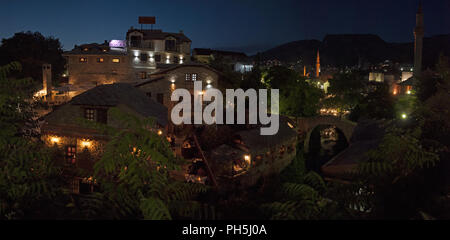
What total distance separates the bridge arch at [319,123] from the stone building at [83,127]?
2513 centimetres

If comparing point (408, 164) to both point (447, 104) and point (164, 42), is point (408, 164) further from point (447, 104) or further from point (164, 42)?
point (164, 42)

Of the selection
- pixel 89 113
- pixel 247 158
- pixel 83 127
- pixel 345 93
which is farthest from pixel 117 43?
pixel 345 93

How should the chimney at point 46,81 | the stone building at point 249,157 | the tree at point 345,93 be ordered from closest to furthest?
the stone building at point 249,157, the chimney at point 46,81, the tree at point 345,93

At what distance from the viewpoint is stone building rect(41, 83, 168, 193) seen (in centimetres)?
2033

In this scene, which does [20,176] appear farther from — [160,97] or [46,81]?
[46,81]

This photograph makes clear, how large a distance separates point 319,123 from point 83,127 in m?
31.6

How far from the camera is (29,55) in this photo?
52.7 m

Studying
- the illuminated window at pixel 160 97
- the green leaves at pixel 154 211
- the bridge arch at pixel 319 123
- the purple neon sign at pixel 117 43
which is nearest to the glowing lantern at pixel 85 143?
the illuminated window at pixel 160 97

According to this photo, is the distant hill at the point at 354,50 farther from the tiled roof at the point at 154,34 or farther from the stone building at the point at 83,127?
the stone building at the point at 83,127

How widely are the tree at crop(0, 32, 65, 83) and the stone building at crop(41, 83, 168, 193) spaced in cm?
3231

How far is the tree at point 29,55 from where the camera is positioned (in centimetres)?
4834

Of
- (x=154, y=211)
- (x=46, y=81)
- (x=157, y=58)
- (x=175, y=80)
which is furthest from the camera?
(x=157, y=58)

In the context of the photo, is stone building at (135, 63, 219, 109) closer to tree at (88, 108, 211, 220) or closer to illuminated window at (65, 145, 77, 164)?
illuminated window at (65, 145, 77, 164)

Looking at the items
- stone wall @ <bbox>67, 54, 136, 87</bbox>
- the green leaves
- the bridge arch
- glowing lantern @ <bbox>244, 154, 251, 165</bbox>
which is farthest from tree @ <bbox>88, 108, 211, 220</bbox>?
stone wall @ <bbox>67, 54, 136, 87</bbox>
